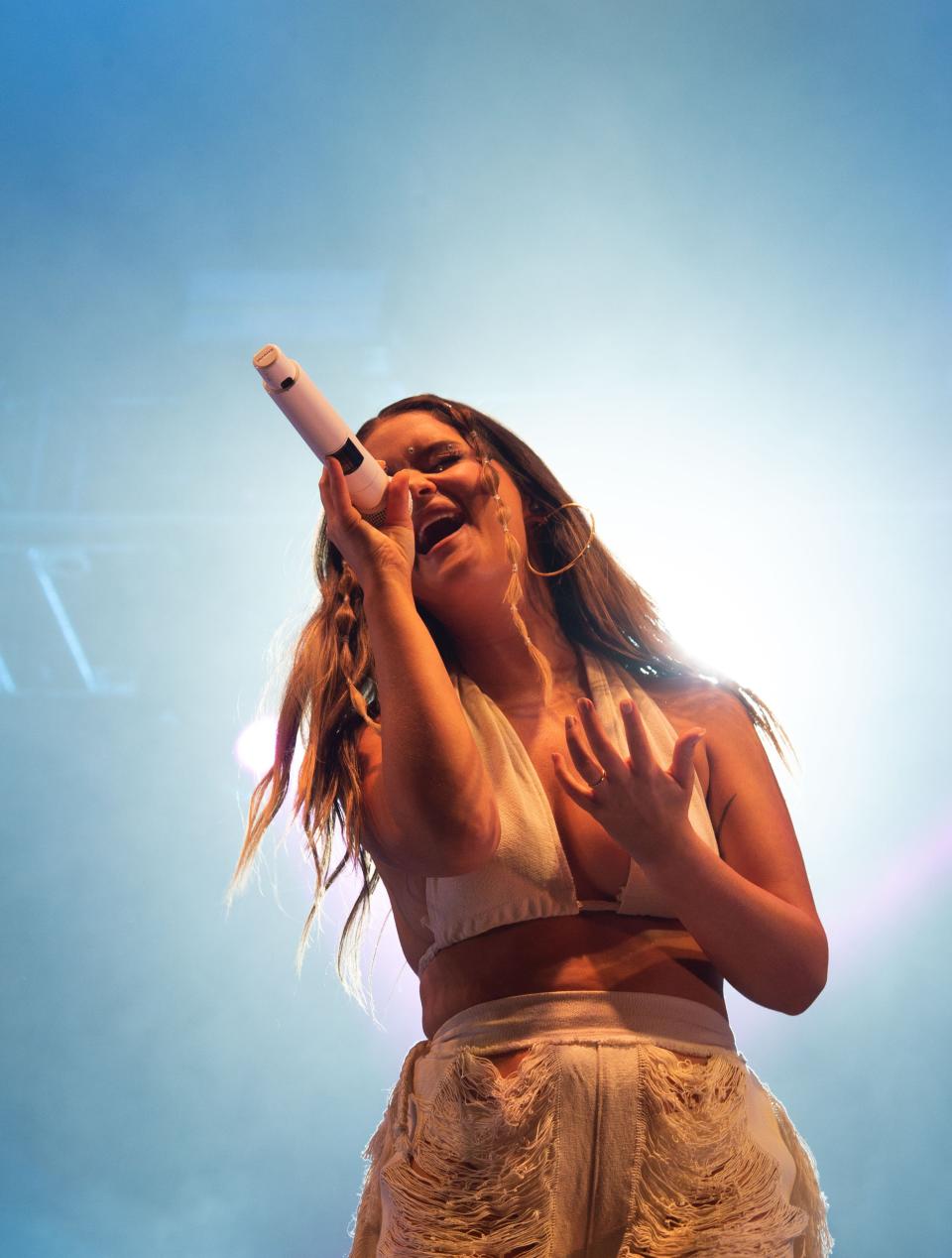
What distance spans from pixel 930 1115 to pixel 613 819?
224cm

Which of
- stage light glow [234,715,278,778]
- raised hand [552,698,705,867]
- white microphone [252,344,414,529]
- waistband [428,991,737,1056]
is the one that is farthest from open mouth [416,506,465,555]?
stage light glow [234,715,278,778]

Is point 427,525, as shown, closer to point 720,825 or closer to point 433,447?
point 433,447

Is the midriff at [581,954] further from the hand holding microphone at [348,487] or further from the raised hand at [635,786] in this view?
the hand holding microphone at [348,487]

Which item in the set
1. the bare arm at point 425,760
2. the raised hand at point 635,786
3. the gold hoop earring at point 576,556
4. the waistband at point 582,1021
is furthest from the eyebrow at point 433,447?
the waistband at point 582,1021

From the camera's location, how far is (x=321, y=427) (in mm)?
873

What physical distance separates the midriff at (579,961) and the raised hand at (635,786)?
12 centimetres

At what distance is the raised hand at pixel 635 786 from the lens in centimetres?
76

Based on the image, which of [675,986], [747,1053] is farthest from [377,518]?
[747,1053]

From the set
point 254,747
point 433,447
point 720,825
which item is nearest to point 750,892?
point 720,825

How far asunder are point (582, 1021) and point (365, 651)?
45 centimetres

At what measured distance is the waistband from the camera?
81 cm

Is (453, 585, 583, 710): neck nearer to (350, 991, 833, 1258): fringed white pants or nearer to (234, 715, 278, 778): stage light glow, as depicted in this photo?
(350, 991, 833, 1258): fringed white pants

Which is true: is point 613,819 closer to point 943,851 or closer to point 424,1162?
point 424,1162

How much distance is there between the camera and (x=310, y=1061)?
96.0 inches
